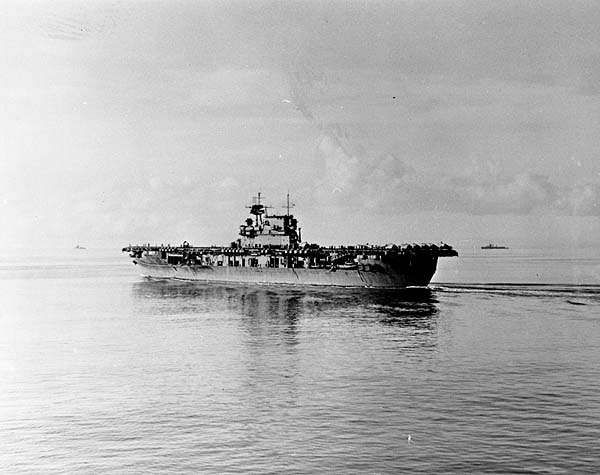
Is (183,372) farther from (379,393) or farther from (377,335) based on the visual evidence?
(377,335)

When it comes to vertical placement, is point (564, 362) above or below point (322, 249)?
below

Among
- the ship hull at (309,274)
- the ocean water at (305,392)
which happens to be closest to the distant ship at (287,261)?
the ship hull at (309,274)

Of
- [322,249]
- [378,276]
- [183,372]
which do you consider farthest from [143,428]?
[322,249]

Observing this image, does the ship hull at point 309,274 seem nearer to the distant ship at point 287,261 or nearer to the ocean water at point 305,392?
the distant ship at point 287,261

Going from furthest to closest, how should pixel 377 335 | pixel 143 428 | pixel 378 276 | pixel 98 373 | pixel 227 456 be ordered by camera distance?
pixel 378 276, pixel 377 335, pixel 98 373, pixel 143 428, pixel 227 456

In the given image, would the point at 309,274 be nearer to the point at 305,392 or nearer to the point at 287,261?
the point at 287,261

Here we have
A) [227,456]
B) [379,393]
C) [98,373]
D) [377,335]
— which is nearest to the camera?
[227,456]

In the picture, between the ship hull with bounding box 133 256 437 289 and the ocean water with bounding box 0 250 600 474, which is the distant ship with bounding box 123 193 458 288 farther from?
the ocean water with bounding box 0 250 600 474

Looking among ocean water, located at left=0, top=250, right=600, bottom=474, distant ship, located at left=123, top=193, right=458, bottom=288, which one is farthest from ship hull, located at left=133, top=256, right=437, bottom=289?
ocean water, located at left=0, top=250, right=600, bottom=474
